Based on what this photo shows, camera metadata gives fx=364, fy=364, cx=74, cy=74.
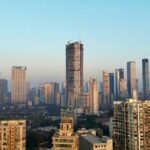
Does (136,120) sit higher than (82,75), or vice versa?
(82,75)

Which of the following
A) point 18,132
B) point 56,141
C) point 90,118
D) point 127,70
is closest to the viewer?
point 56,141

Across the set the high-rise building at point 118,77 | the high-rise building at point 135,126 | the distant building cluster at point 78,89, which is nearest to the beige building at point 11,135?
the high-rise building at point 135,126

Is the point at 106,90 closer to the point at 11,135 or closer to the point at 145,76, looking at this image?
the point at 145,76

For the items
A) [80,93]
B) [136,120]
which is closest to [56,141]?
[136,120]

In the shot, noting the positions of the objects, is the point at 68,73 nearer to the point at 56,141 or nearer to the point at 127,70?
the point at 127,70

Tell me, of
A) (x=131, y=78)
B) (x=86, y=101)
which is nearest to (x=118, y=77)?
(x=131, y=78)
